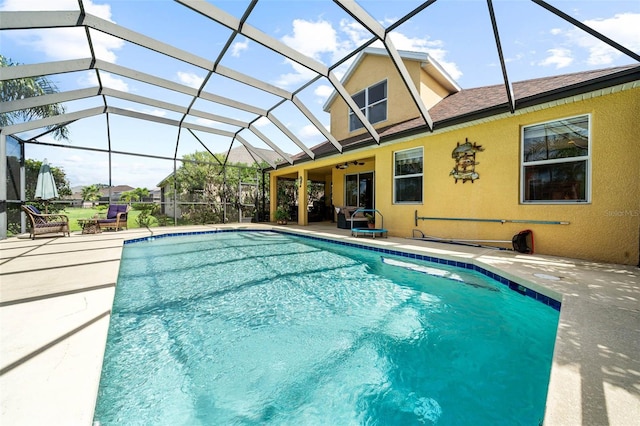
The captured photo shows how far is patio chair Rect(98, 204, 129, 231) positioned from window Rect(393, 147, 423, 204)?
996 cm

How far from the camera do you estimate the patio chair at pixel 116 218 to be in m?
9.74

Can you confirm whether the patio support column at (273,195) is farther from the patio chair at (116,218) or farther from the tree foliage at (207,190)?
the patio chair at (116,218)

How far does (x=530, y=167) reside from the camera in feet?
18.8

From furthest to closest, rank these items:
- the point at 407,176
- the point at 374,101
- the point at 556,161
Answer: the point at 374,101 < the point at 407,176 < the point at 556,161

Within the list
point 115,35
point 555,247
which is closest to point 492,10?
point 555,247

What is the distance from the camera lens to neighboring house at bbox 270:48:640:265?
15.0 ft

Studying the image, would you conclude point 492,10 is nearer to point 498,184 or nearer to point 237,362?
point 498,184

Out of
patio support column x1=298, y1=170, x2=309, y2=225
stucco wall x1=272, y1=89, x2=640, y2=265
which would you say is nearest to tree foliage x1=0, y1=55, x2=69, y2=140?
patio support column x1=298, y1=170, x2=309, y2=225

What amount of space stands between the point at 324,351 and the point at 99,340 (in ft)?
6.03

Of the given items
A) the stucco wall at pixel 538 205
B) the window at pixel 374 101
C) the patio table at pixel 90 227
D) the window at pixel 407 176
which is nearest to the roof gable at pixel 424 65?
the window at pixel 374 101

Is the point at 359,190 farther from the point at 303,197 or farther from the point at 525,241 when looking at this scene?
the point at 525,241

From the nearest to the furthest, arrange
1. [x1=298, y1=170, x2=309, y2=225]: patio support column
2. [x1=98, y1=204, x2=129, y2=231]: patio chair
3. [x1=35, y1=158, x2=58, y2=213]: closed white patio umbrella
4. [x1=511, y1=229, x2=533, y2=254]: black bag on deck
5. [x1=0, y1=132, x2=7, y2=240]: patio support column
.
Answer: [x1=511, y1=229, x2=533, y2=254]: black bag on deck → [x1=0, y1=132, x2=7, y2=240]: patio support column → [x1=35, y1=158, x2=58, y2=213]: closed white patio umbrella → [x1=98, y1=204, x2=129, y2=231]: patio chair → [x1=298, y1=170, x2=309, y2=225]: patio support column

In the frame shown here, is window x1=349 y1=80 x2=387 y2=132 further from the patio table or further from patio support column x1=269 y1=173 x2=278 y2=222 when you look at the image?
the patio table

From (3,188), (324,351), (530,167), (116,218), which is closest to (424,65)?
(530,167)
